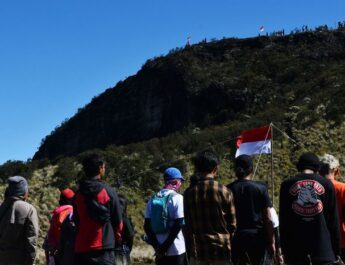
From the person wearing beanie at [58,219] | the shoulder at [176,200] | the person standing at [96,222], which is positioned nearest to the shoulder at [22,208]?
the person wearing beanie at [58,219]

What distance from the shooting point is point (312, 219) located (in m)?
5.07

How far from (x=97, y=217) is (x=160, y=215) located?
97 centimetres

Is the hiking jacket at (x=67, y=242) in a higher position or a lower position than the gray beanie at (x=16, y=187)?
lower

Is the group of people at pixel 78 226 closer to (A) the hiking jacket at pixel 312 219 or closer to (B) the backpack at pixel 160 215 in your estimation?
(B) the backpack at pixel 160 215

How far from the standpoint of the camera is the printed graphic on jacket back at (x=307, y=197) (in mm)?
5055

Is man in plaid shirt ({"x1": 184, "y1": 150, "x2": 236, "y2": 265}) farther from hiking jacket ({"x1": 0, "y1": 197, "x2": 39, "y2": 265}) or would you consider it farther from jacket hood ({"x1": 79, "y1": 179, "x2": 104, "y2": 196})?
hiking jacket ({"x1": 0, "y1": 197, "x2": 39, "y2": 265})

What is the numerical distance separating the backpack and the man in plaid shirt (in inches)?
34.8

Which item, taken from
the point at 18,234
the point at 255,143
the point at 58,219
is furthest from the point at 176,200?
the point at 255,143

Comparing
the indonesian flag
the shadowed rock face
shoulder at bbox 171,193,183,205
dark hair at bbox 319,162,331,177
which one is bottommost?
shoulder at bbox 171,193,183,205

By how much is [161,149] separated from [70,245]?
2329 centimetres

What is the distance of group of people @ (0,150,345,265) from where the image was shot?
505cm

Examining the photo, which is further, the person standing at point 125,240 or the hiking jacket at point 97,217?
the person standing at point 125,240

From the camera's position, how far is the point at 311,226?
507 cm

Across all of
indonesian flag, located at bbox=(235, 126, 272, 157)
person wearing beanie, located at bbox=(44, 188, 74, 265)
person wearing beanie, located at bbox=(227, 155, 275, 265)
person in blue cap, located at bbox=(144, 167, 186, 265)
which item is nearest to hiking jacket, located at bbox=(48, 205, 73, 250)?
person wearing beanie, located at bbox=(44, 188, 74, 265)
